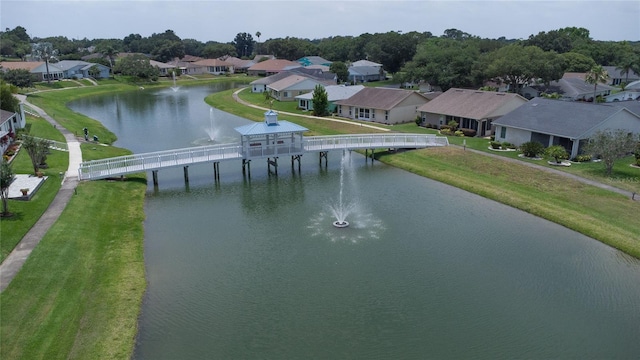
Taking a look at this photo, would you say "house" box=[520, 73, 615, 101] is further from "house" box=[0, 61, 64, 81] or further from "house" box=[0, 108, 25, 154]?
"house" box=[0, 61, 64, 81]

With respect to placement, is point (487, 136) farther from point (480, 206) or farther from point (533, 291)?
point (533, 291)

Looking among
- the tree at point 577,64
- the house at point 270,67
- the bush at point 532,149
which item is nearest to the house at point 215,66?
the house at point 270,67

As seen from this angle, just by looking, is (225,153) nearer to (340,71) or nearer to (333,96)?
(333,96)

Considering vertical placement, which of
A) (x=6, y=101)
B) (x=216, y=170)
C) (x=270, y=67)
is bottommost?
(x=216, y=170)

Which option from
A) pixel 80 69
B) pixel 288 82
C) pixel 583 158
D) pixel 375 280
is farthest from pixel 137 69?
pixel 375 280

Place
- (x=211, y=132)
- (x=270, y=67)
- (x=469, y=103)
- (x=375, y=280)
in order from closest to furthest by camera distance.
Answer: (x=375, y=280) < (x=469, y=103) < (x=211, y=132) < (x=270, y=67)

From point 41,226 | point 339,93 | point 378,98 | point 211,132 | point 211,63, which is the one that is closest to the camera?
point 41,226

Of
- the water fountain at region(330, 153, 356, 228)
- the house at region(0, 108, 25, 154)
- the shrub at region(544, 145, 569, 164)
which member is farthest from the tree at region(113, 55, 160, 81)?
the shrub at region(544, 145, 569, 164)
